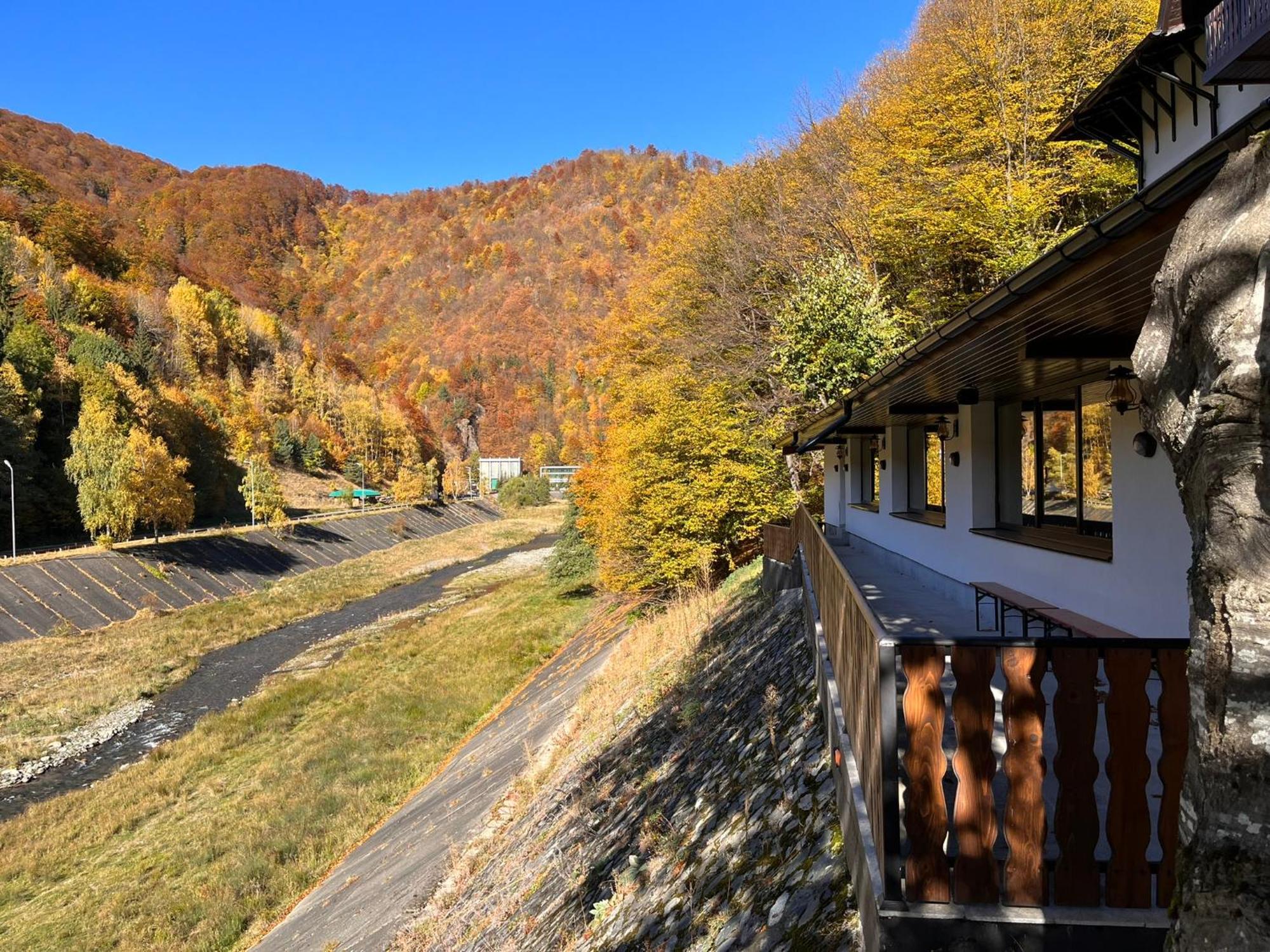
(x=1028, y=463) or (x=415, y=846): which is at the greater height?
(x=1028, y=463)

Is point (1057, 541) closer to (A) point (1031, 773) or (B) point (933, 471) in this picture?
(A) point (1031, 773)

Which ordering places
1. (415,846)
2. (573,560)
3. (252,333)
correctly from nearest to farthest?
(415,846), (573,560), (252,333)

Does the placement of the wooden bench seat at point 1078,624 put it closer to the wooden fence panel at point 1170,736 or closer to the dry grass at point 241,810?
the wooden fence panel at point 1170,736

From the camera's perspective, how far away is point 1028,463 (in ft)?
30.9

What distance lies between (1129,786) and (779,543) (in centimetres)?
1239

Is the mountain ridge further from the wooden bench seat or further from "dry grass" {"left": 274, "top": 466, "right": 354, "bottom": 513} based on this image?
the wooden bench seat

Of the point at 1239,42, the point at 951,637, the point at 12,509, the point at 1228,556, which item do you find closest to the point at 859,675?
the point at 951,637

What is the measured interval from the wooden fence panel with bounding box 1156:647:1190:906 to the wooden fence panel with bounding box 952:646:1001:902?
580 mm

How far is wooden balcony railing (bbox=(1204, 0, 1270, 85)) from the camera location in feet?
7.11

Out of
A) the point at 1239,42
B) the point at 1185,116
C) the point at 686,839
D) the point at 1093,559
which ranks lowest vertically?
the point at 686,839

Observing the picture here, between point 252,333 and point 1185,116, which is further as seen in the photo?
point 252,333

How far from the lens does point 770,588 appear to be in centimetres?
1420

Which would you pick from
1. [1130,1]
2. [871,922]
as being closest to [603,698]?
[871,922]

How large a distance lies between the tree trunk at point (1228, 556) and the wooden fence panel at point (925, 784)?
109 centimetres
